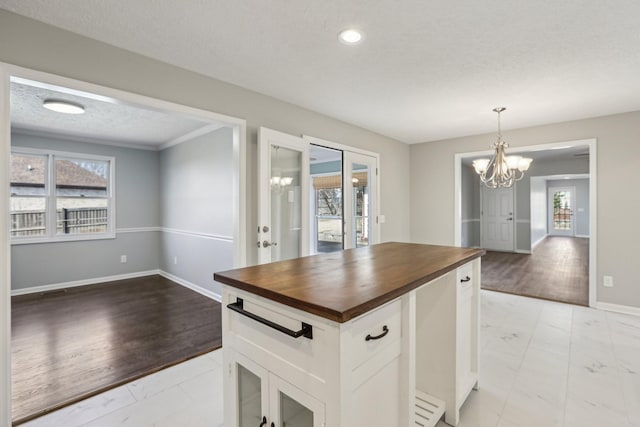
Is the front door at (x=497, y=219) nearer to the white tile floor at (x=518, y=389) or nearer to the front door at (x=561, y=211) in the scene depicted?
the front door at (x=561, y=211)

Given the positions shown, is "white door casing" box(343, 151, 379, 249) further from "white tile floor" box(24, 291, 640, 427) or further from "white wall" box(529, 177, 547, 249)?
"white wall" box(529, 177, 547, 249)

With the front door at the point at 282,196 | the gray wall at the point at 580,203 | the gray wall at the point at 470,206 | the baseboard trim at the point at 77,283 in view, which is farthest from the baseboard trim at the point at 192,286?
the gray wall at the point at 580,203

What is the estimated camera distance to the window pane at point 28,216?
451 centimetres

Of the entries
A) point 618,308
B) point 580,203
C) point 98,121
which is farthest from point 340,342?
point 580,203

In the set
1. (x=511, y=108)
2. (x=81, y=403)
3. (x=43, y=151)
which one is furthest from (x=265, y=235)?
(x=43, y=151)

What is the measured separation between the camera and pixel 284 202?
10.3ft

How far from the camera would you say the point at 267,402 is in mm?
1188

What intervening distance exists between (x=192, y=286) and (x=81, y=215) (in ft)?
7.82

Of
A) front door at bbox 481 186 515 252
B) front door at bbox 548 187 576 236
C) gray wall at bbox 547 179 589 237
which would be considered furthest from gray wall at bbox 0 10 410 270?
front door at bbox 548 187 576 236

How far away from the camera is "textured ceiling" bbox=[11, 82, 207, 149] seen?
3.26 m

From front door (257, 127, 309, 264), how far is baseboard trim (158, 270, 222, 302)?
1.60 m

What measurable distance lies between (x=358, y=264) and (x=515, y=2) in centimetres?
169

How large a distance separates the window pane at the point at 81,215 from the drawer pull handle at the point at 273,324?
5.21 metres

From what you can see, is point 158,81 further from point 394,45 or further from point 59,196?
point 59,196
